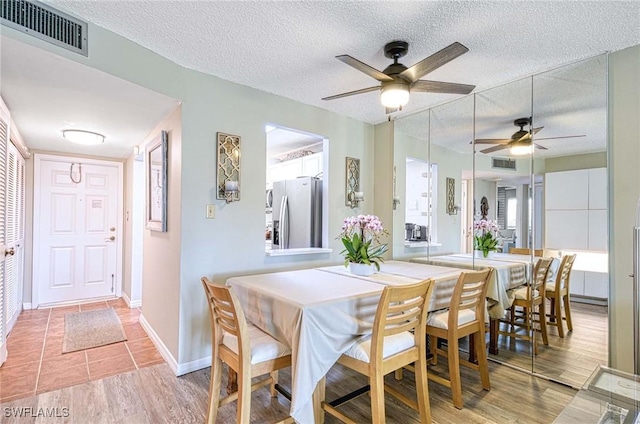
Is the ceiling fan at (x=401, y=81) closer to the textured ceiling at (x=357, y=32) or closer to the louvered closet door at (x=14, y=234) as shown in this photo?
the textured ceiling at (x=357, y=32)

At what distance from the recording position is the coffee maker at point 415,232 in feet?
12.2

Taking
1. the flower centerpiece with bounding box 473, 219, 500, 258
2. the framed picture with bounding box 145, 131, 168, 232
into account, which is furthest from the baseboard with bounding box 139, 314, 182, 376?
the flower centerpiece with bounding box 473, 219, 500, 258

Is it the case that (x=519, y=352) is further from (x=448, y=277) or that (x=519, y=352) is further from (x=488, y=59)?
(x=488, y=59)

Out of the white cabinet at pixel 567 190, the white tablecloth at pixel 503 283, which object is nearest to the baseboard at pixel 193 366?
the white tablecloth at pixel 503 283

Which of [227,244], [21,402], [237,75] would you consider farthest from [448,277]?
[21,402]

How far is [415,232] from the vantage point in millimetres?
A: 3811

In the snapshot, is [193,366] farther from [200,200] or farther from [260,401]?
[200,200]

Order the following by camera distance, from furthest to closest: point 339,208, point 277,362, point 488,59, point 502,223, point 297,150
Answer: point 297,150
point 339,208
point 502,223
point 488,59
point 277,362

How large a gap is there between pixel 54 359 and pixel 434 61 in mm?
3844

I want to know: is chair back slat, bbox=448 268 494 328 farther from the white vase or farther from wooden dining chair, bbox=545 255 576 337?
wooden dining chair, bbox=545 255 576 337

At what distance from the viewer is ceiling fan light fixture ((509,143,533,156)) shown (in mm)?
2707

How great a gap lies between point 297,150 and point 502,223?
337cm

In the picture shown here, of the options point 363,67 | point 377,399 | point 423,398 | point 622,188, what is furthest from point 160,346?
point 622,188

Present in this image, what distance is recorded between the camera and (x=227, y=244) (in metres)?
2.81
